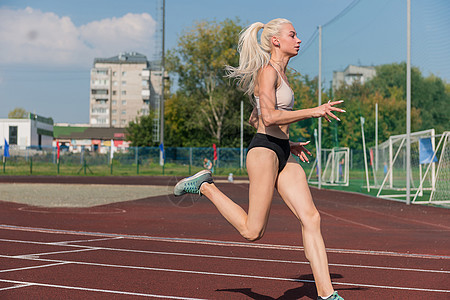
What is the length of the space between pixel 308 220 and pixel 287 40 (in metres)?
1.44

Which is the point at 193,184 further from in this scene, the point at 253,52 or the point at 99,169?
the point at 99,169

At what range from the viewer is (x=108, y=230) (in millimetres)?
10773

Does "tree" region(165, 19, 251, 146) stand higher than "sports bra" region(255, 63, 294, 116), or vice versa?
"tree" region(165, 19, 251, 146)

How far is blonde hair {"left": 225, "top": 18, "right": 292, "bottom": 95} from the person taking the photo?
459cm

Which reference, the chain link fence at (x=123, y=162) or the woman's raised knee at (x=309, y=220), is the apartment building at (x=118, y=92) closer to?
the chain link fence at (x=123, y=162)

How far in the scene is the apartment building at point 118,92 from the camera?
125625mm

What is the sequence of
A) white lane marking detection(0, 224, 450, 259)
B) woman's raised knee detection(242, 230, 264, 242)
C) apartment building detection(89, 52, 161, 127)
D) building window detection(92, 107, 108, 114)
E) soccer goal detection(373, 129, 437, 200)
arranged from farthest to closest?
building window detection(92, 107, 108, 114), apartment building detection(89, 52, 161, 127), soccer goal detection(373, 129, 437, 200), white lane marking detection(0, 224, 450, 259), woman's raised knee detection(242, 230, 264, 242)

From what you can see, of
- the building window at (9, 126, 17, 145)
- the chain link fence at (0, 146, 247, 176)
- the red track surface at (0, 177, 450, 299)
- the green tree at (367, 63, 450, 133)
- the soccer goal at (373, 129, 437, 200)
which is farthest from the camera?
the building window at (9, 126, 17, 145)

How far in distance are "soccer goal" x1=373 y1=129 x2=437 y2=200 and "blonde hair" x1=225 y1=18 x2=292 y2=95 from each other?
15.2 meters

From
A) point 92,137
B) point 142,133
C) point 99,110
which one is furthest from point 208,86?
point 99,110

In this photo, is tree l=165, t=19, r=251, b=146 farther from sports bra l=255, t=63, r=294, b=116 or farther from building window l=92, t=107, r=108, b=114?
building window l=92, t=107, r=108, b=114

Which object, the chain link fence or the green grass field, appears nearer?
the green grass field

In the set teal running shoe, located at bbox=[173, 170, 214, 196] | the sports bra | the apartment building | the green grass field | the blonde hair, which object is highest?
the apartment building

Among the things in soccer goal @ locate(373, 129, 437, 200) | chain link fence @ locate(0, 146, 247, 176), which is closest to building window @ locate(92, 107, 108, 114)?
chain link fence @ locate(0, 146, 247, 176)
